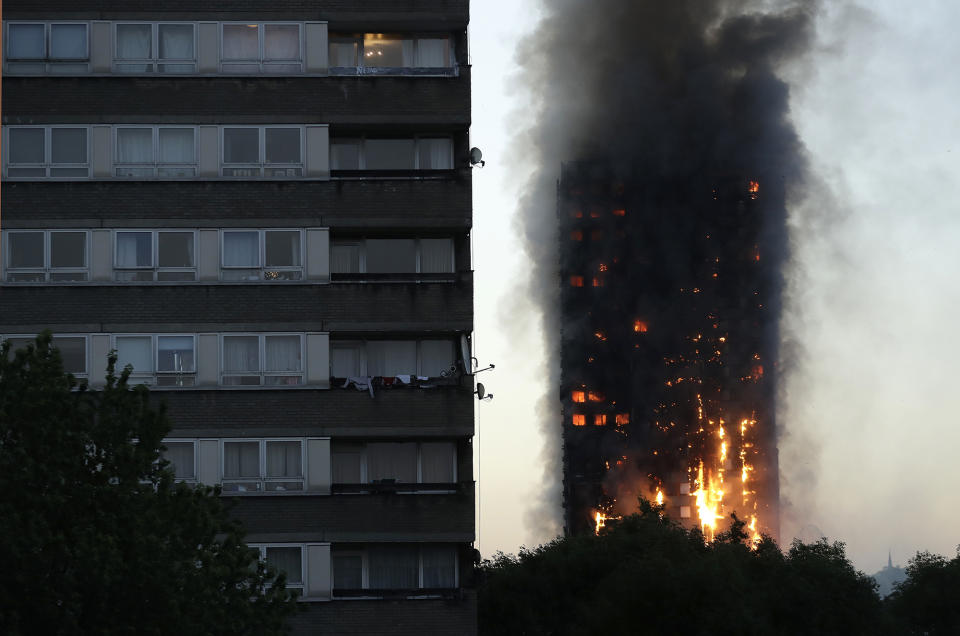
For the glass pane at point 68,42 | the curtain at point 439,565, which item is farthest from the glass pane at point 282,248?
the curtain at point 439,565

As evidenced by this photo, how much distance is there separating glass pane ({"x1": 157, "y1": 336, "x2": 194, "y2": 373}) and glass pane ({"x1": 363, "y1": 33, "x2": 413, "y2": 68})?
923 cm

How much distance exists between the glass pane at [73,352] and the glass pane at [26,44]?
307 inches

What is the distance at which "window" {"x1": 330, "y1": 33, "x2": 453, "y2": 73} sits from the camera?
43.8m

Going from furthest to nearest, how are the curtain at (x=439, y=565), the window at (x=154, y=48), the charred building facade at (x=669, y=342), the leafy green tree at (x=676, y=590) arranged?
the charred building facade at (x=669, y=342) → the leafy green tree at (x=676, y=590) → the window at (x=154, y=48) → the curtain at (x=439, y=565)

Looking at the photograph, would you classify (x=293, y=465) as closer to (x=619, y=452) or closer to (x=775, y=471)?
(x=619, y=452)

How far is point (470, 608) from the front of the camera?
136 feet

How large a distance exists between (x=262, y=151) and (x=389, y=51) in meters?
4.61

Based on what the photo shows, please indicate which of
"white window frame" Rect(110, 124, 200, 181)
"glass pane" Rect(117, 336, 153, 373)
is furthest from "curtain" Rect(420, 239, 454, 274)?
"glass pane" Rect(117, 336, 153, 373)

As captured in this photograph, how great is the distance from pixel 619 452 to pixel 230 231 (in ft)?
381

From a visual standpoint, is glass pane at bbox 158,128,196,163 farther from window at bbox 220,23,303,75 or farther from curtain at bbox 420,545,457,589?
curtain at bbox 420,545,457,589

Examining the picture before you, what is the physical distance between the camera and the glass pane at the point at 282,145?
4262 centimetres

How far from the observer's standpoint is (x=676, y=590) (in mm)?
49625

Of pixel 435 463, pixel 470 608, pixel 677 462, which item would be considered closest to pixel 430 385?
pixel 435 463

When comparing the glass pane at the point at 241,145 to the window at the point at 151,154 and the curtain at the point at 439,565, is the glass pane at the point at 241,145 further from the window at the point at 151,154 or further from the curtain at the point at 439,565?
the curtain at the point at 439,565
